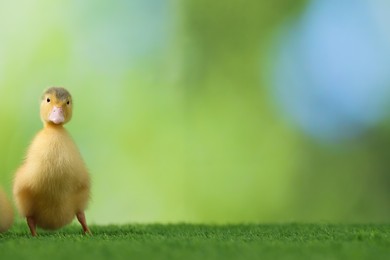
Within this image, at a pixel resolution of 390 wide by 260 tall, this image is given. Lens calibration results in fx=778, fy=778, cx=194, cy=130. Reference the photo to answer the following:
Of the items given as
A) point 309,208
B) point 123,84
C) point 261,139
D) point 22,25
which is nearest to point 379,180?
point 309,208

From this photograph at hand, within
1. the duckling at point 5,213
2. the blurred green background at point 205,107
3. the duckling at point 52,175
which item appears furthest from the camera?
the blurred green background at point 205,107

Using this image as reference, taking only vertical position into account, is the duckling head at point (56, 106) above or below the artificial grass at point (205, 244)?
above

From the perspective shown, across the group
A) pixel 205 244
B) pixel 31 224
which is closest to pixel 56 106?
pixel 31 224

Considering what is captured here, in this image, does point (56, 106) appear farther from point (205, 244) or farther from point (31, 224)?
point (205, 244)

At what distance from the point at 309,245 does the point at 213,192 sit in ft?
6.92

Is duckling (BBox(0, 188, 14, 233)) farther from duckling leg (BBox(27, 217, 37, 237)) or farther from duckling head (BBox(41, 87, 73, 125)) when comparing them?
duckling head (BBox(41, 87, 73, 125))

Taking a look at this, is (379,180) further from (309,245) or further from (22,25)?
(309,245)

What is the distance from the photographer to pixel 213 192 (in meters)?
3.97

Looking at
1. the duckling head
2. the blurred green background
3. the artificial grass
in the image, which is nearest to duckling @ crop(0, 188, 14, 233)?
the artificial grass

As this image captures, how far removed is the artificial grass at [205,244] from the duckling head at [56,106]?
0.33 m

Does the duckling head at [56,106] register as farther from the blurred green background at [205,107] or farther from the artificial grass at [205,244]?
the blurred green background at [205,107]

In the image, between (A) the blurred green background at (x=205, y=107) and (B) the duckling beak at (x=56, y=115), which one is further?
(A) the blurred green background at (x=205, y=107)

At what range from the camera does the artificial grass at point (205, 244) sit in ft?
5.44

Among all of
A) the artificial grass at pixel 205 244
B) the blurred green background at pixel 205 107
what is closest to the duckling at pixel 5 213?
the artificial grass at pixel 205 244
